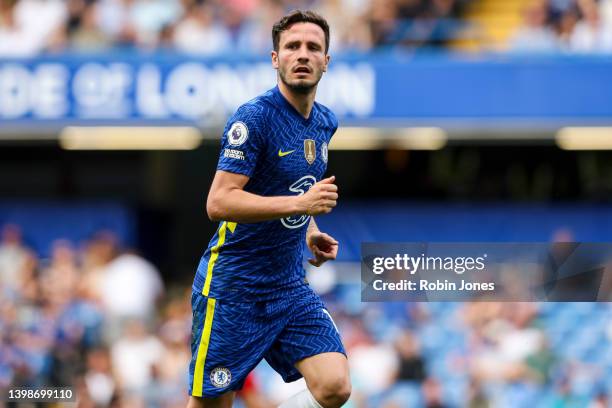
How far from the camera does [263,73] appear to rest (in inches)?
475

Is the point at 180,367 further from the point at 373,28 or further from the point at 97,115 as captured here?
the point at 373,28

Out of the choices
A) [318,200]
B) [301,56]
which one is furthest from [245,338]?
[301,56]

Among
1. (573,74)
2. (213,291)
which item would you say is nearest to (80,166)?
(573,74)

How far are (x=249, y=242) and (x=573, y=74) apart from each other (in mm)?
7527

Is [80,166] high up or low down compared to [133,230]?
up

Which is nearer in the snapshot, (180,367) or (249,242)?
(249,242)

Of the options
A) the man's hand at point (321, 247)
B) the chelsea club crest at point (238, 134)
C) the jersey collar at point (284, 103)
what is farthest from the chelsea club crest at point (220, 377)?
the jersey collar at point (284, 103)

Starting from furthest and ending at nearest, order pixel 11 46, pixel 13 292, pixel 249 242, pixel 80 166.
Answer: pixel 80 166 < pixel 11 46 < pixel 13 292 < pixel 249 242

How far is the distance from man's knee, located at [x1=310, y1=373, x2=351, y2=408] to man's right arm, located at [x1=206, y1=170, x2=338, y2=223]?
0.78 m

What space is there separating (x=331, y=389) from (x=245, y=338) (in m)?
0.44

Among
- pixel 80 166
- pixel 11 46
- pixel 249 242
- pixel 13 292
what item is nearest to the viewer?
pixel 249 242

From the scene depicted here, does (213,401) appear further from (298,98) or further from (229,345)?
(298,98)

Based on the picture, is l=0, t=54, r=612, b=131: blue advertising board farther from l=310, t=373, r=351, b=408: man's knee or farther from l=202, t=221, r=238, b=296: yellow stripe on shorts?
l=310, t=373, r=351, b=408: man's knee

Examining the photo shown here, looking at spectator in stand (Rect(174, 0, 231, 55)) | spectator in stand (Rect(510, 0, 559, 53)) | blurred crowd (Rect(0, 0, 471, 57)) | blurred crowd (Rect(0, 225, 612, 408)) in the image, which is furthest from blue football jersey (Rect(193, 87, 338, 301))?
spectator in stand (Rect(174, 0, 231, 55))
